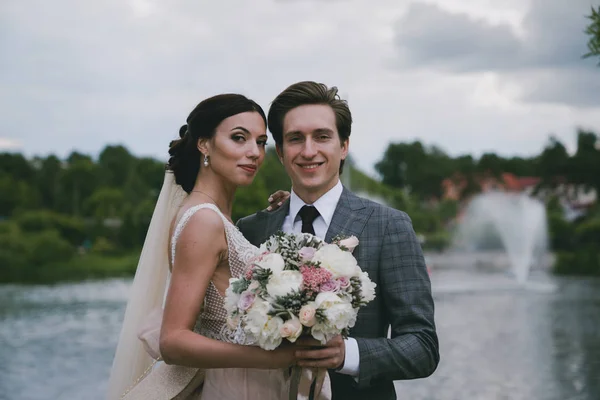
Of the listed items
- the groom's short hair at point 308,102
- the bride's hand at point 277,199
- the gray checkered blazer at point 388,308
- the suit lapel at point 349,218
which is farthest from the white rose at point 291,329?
the bride's hand at point 277,199

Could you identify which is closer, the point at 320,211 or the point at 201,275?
the point at 201,275

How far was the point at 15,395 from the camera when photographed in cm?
1302

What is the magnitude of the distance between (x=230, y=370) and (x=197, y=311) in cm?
46

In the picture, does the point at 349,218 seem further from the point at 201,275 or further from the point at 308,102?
the point at 201,275

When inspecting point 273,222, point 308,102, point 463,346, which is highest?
point 308,102

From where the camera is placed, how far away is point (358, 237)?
372 centimetres

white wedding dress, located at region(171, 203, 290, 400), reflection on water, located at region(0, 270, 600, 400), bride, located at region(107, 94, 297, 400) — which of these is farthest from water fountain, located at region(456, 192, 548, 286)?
white wedding dress, located at region(171, 203, 290, 400)

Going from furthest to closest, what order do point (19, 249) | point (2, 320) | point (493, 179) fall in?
point (493, 179) → point (19, 249) → point (2, 320)

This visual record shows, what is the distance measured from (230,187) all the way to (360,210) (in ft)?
2.39

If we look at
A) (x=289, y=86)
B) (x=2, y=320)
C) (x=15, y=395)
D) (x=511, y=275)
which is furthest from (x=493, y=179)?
(x=289, y=86)

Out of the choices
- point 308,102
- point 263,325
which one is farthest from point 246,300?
point 308,102

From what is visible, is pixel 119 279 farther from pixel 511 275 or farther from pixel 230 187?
pixel 230 187

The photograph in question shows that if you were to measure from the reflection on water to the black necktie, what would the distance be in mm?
8998

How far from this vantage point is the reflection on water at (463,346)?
42.4 ft
